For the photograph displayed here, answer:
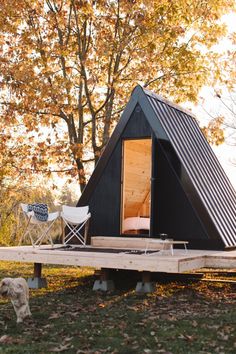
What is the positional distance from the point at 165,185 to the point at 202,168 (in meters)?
0.93

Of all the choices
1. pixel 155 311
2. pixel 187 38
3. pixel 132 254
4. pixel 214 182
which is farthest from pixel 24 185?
pixel 155 311

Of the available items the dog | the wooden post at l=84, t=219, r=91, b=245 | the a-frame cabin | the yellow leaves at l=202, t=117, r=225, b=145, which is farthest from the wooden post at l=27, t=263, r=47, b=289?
the yellow leaves at l=202, t=117, r=225, b=145

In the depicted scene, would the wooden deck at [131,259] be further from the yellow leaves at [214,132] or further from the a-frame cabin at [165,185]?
the yellow leaves at [214,132]

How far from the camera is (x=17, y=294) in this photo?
220 inches

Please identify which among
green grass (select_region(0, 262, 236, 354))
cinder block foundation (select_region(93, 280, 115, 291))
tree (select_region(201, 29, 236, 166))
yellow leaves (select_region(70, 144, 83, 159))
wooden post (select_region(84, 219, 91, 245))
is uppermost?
tree (select_region(201, 29, 236, 166))

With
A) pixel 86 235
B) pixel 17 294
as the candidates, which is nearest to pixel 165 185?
pixel 86 235

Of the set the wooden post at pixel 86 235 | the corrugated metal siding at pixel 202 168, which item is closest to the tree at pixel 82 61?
the corrugated metal siding at pixel 202 168

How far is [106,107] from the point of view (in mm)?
13797

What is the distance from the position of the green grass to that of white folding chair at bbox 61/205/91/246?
1.26 m

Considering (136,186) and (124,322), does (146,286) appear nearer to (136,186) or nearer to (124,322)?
(124,322)

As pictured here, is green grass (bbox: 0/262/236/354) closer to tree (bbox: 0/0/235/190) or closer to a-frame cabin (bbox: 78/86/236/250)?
a-frame cabin (bbox: 78/86/236/250)

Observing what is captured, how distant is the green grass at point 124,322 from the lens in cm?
466

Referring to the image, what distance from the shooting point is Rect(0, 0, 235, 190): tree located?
1268cm

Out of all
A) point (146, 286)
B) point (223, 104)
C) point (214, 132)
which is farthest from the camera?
point (223, 104)
